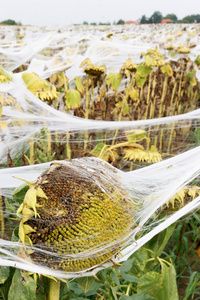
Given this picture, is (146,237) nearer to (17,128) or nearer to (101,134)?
(17,128)

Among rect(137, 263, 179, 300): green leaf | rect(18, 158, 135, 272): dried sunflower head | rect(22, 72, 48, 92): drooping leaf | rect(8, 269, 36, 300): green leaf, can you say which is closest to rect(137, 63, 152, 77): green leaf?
rect(22, 72, 48, 92): drooping leaf

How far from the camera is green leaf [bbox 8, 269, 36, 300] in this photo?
1.76ft

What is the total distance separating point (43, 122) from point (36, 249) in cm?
95

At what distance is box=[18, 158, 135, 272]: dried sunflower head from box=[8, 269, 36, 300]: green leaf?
0.12ft

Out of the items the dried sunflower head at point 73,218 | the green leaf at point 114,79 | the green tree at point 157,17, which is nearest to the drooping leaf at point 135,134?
the dried sunflower head at point 73,218

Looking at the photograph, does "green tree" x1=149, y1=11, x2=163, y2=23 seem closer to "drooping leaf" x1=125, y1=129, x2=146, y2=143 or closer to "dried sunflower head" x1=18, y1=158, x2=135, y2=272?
"drooping leaf" x1=125, y1=129, x2=146, y2=143

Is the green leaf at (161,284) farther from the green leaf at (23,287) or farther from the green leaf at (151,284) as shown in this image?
the green leaf at (23,287)

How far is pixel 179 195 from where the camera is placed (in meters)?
0.87

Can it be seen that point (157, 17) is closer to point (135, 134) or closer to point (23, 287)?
point (135, 134)

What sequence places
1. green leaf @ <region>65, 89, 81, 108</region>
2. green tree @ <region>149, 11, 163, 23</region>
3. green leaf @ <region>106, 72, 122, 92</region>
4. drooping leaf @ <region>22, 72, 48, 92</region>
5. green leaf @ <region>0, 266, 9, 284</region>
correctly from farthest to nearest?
1. green tree @ <region>149, 11, 163, 23</region>
2. green leaf @ <region>106, 72, 122, 92</region>
3. green leaf @ <region>65, 89, 81, 108</region>
4. drooping leaf @ <region>22, 72, 48, 92</region>
5. green leaf @ <region>0, 266, 9, 284</region>

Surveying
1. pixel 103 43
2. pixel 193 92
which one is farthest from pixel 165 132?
pixel 193 92

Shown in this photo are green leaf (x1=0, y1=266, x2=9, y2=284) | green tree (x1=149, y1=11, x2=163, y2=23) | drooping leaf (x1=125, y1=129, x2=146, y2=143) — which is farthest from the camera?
green tree (x1=149, y1=11, x2=163, y2=23)

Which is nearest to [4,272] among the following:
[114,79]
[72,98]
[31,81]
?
[31,81]

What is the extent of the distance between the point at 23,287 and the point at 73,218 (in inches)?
6.1
